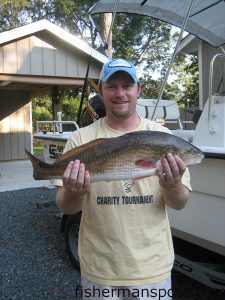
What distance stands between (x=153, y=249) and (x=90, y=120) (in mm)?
2835

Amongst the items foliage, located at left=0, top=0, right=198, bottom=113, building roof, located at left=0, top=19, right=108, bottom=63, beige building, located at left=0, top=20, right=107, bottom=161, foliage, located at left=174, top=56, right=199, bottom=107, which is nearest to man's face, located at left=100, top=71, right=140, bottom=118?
beige building, located at left=0, top=20, right=107, bottom=161

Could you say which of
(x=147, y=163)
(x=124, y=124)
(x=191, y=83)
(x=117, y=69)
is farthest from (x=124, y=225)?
(x=191, y=83)

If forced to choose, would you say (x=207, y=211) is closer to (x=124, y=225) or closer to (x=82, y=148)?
(x=124, y=225)

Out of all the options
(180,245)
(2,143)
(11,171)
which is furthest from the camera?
(2,143)

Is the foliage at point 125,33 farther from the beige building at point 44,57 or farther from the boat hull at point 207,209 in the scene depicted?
the boat hull at point 207,209

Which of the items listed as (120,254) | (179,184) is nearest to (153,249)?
(120,254)

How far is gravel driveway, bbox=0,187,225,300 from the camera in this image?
419 cm

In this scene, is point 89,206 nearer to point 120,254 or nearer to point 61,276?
point 120,254

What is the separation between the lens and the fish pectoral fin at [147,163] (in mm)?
1859

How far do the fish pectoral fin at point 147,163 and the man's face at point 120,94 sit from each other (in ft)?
0.91

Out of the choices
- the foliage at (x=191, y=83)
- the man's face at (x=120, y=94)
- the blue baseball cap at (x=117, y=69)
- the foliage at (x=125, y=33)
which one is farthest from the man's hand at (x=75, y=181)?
the foliage at (x=125, y=33)

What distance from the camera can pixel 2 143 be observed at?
1491cm

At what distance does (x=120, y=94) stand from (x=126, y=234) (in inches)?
27.1

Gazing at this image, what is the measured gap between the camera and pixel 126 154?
1.92 metres
